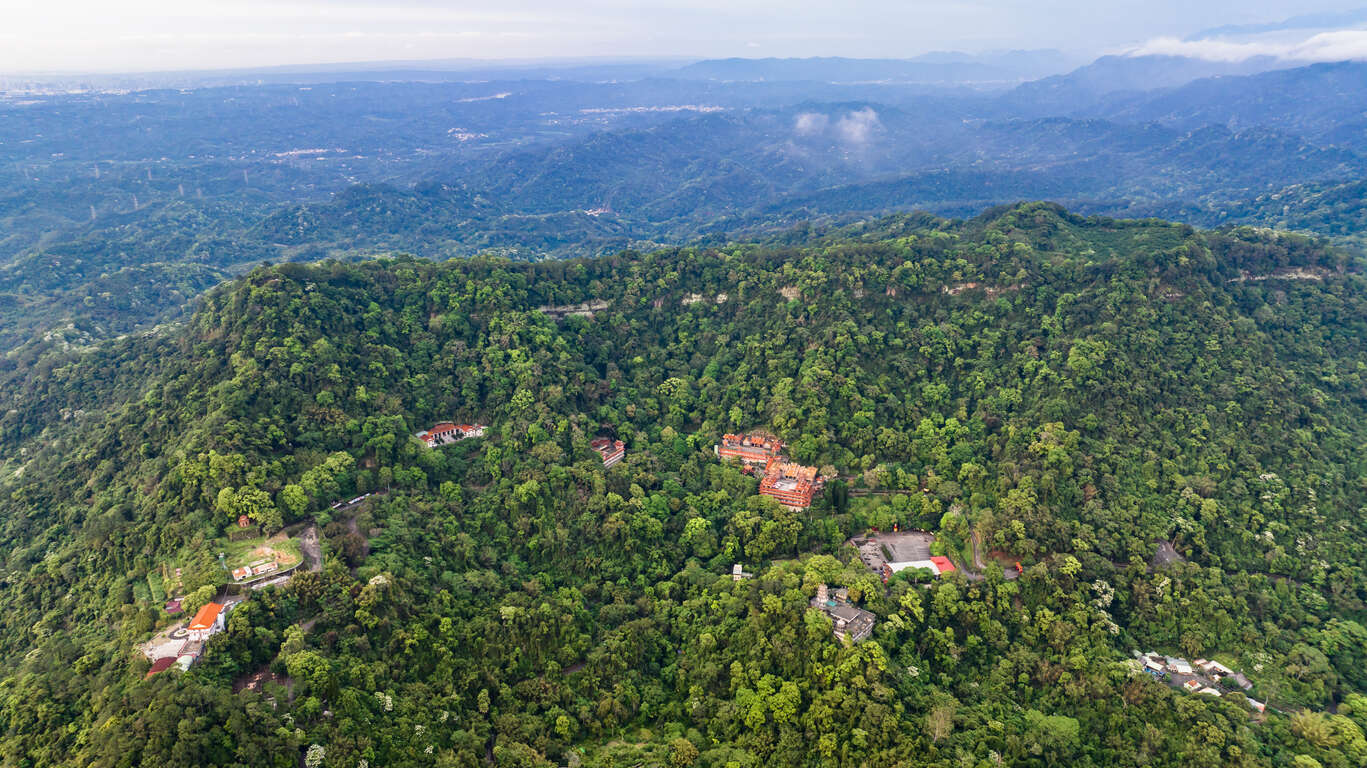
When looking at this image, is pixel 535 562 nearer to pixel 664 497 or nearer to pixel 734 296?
pixel 664 497

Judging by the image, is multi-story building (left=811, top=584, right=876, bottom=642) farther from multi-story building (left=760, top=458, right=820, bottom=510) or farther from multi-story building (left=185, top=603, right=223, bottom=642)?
multi-story building (left=185, top=603, right=223, bottom=642)

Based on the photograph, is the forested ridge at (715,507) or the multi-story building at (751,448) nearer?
the forested ridge at (715,507)

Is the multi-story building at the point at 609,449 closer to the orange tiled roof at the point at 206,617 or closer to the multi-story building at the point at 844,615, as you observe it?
the multi-story building at the point at 844,615

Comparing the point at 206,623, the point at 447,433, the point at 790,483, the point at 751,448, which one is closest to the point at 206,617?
the point at 206,623

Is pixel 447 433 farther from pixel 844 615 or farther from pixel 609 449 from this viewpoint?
pixel 844 615

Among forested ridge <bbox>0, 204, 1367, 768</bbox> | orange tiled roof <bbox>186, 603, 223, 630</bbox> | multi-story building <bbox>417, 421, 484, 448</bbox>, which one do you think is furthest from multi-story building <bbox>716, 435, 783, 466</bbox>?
orange tiled roof <bbox>186, 603, 223, 630</bbox>

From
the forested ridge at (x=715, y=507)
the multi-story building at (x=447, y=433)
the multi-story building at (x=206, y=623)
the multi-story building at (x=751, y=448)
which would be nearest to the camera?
the multi-story building at (x=206, y=623)

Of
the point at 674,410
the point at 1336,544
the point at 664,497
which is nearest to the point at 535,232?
the point at 674,410

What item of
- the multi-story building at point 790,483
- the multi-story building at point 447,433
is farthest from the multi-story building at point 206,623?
the multi-story building at point 790,483
